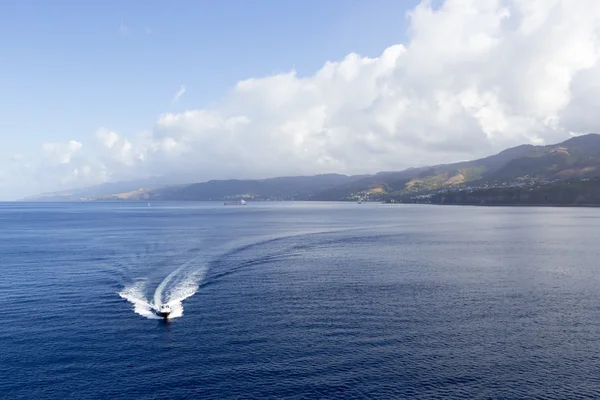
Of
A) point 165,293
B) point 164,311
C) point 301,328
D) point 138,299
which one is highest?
point 164,311

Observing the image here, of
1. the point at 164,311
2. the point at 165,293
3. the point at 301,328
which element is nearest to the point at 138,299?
the point at 165,293

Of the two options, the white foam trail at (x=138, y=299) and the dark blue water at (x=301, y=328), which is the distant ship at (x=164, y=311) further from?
the dark blue water at (x=301, y=328)

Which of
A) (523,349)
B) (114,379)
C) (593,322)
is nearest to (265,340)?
(114,379)

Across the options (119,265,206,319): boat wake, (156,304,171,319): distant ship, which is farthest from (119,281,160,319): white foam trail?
(156,304,171,319): distant ship

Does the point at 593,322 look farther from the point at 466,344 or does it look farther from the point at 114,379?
the point at 114,379

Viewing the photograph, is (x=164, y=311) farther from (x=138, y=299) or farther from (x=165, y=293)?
(x=165, y=293)

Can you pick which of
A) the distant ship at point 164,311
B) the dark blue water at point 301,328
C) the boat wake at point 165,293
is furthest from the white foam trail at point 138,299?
the distant ship at point 164,311
